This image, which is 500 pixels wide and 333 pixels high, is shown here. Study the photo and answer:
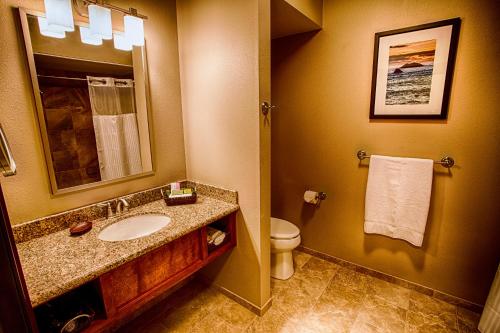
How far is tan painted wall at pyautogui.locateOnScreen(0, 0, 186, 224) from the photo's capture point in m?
1.22

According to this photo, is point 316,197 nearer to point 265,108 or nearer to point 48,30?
point 265,108

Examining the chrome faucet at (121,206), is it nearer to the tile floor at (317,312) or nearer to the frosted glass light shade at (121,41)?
the tile floor at (317,312)

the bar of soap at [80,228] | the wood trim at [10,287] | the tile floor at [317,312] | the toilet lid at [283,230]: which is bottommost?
the tile floor at [317,312]

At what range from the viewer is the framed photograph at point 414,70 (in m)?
1.67

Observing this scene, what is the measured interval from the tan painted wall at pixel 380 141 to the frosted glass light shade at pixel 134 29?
1.29 meters

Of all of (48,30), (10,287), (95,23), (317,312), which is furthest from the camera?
(317,312)

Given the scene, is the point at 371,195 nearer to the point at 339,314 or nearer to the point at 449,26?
the point at 339,314

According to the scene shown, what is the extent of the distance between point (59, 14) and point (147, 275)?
1.37m

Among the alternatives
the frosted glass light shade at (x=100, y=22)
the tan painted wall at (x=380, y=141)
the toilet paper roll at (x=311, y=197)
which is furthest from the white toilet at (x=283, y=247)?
the frosted glass light shade at (x=100, y=22)

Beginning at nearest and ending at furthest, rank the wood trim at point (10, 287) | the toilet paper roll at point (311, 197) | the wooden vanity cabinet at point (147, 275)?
the wood trim at point (10, 287) < the wooden vanity cabinet at point (147, 275) < the toilet paper roll at point (311, 197)

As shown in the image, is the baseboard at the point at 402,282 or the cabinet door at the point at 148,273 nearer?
the cabinet door at the point at 148,273

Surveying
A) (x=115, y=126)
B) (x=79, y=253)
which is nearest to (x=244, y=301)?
(x=79, y=253)

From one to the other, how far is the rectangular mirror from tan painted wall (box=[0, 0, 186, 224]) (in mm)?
44

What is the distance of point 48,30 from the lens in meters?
1.30
